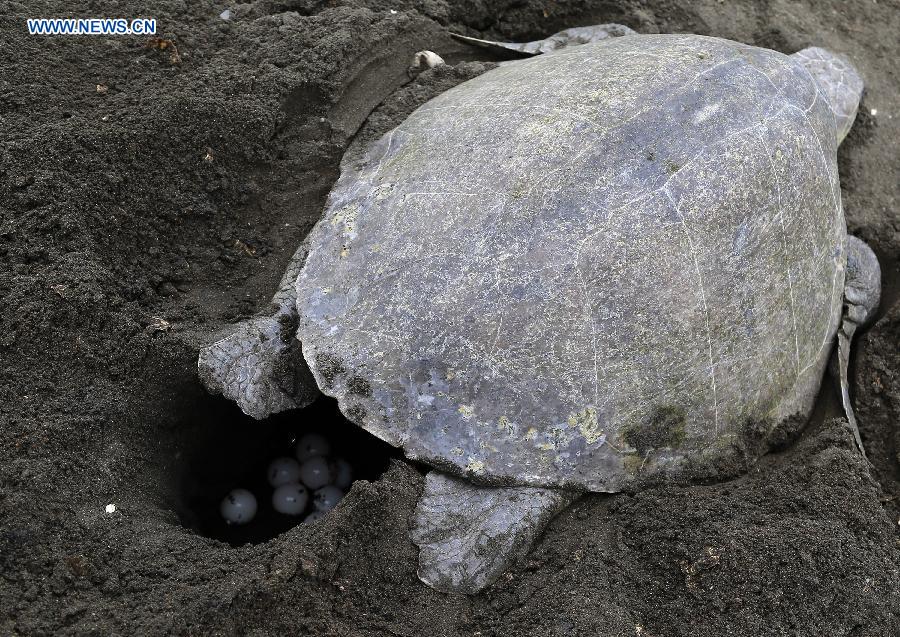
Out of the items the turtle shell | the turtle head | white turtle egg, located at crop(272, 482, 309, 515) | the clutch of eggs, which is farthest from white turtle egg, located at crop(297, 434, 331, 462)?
the turtle head

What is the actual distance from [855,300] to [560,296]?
57.0 inches

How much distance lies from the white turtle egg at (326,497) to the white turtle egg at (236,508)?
24 centimetres

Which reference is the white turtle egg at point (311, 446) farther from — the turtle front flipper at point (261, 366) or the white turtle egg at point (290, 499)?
the turtle front flipper at point (261, 366)

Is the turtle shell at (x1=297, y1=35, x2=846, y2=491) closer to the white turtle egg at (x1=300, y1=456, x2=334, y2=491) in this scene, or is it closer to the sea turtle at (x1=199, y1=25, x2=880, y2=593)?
the sea turtle at (x1=199, y1=25, x2=880, y2=593)

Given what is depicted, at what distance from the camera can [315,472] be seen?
9.84 ft

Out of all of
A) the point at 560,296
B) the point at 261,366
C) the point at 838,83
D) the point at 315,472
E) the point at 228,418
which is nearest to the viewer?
the point at 560,296

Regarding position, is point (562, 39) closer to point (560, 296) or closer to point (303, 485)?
point (560, 296)

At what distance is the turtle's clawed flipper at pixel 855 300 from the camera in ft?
9.44

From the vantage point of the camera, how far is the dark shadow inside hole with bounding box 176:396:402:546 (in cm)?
276

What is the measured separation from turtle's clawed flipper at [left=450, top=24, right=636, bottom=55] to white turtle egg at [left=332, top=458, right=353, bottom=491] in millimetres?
2017

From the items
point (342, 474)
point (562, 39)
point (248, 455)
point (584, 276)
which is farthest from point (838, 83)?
point (248, 455)

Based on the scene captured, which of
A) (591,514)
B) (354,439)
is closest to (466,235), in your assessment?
(591,514)

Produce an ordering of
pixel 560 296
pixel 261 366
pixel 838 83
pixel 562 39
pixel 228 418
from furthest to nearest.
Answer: pixel 562 39
pixel 838 83
pixel 228 418
pixel 261 366
pixel 560 296

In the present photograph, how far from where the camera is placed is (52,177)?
2.66m
